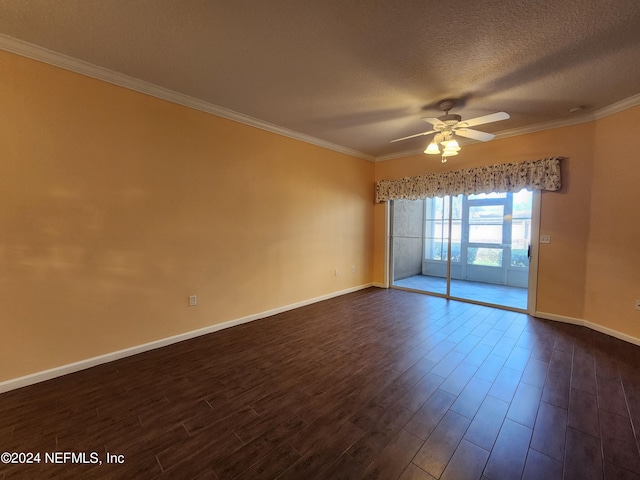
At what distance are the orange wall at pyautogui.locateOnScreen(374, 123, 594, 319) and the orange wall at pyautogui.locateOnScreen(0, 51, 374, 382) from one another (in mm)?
3503

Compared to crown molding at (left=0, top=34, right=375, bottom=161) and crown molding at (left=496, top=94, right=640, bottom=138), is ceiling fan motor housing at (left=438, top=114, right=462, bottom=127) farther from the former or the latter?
crown molding at (left=0, top=34, right=375, bottom=161)

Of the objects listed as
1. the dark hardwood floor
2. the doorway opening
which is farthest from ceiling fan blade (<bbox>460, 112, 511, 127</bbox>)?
the dark hardwood floor

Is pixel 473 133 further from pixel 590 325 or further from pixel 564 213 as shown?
pixel 590 325

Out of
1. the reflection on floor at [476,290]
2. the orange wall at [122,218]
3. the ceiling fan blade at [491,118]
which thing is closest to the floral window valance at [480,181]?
the ceiling fan blade at [491,118]

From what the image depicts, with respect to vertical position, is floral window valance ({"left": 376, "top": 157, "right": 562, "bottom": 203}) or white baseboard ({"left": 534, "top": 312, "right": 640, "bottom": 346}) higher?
floral window valance ({"left": 376, "top": 157, "right": 562, "bottom": 203})

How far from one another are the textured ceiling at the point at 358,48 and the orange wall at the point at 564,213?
0.53 meters

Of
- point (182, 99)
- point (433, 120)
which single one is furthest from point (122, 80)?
point (433, 120)

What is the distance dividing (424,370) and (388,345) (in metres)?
0.55

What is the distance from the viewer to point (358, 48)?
214 centimetres

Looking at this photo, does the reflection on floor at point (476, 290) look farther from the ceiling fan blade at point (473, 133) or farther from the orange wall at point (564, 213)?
the ceiling fan blade at point (473, 133)

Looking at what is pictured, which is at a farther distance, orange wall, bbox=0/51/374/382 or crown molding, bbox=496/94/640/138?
crown molding, bbox=496/94/640/138

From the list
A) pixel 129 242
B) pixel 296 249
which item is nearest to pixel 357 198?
pixel 296 249

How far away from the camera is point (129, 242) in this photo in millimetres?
2676

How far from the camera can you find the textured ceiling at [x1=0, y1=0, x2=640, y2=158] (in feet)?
5.81
